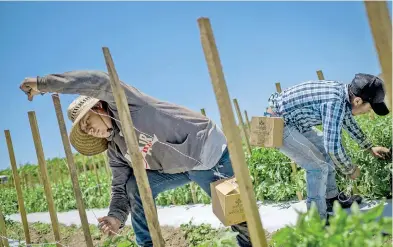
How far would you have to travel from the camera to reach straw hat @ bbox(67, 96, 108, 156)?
260 cm

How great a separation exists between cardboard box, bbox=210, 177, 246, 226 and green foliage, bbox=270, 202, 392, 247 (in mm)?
947

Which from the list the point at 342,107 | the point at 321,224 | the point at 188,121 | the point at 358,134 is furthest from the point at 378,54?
the point at 358,134

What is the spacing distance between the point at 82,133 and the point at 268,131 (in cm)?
131

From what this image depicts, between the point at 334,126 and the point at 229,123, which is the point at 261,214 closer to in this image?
the point at 334,126

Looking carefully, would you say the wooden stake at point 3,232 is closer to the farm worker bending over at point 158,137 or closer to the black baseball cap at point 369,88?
the farm worker bending over at point 158,137

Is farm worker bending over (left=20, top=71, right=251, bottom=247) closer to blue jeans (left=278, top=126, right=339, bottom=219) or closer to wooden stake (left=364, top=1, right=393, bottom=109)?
blue jeans (left=278, top=126, right=339, bottom=219)

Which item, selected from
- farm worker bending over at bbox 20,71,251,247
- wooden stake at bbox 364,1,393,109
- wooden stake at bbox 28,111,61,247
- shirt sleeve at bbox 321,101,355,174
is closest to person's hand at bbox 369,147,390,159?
shirt sleeve at bbox 321,101,355,174

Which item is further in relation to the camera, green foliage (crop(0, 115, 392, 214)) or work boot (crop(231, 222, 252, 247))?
green foliage (crop(0, 115, 392, 214))

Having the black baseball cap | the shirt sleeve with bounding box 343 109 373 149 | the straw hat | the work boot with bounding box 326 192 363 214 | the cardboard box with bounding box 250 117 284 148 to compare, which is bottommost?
the work boot with bounding box 326 192 363 214

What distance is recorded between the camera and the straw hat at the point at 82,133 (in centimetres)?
260

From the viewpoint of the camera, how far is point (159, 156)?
9.11 feet

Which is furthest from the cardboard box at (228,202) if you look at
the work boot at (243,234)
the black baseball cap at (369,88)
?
the black baseball cap at (369,88)

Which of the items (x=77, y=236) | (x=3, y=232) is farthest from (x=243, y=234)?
(x=77, y=236)

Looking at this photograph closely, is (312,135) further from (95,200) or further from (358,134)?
(95,200)
